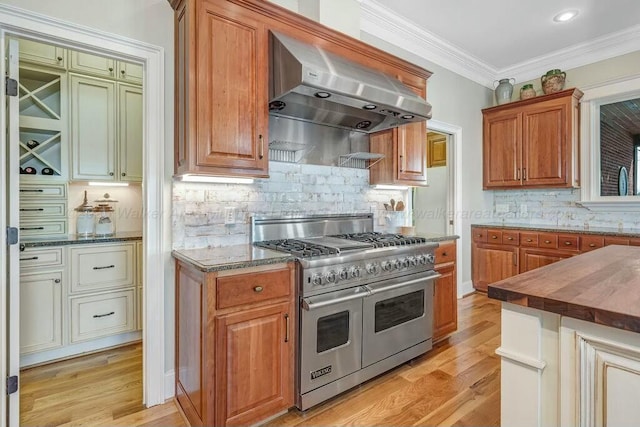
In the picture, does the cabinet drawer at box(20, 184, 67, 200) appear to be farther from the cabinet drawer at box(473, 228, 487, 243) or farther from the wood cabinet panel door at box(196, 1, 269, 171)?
the cabinet drawer at box(473, 228, 487, 243)

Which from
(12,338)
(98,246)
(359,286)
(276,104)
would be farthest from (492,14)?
(12,338)

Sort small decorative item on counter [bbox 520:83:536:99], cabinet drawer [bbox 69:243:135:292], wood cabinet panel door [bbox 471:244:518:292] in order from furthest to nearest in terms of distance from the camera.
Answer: small decorative item on counter [bbox 520:83:536:99] < wood cabinet panel door [bbox 471:244:518:292] < cabinet drawer [bbox 69:243:135:292]

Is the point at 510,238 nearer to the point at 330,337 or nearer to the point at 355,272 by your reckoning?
the point at 355,272

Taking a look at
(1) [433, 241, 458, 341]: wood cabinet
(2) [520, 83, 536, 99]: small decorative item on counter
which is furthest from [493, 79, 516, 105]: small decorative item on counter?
(1) [433, 241, 458, 341]: wood cabinet

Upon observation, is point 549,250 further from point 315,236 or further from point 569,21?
point 315,236

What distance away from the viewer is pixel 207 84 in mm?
1851

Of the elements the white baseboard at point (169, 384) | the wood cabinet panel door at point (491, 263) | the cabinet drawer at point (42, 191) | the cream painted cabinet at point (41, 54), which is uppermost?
the cream painted cabinet at point (41, 54)

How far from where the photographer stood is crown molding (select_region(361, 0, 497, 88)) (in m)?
3.13

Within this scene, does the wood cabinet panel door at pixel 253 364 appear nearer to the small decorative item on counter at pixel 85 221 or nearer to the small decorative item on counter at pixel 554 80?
the small decorative item on counter at pixel 85 221

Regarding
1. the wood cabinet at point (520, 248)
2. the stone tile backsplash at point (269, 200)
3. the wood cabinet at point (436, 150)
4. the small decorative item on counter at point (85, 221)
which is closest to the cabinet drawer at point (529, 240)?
the wood cabinet at point (520, 248)

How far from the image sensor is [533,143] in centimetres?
409

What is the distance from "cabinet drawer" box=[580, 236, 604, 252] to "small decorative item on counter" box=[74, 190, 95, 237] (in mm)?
4784

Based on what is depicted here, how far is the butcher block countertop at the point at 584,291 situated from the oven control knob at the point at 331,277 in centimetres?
99

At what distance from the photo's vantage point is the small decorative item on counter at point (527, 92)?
415cm
